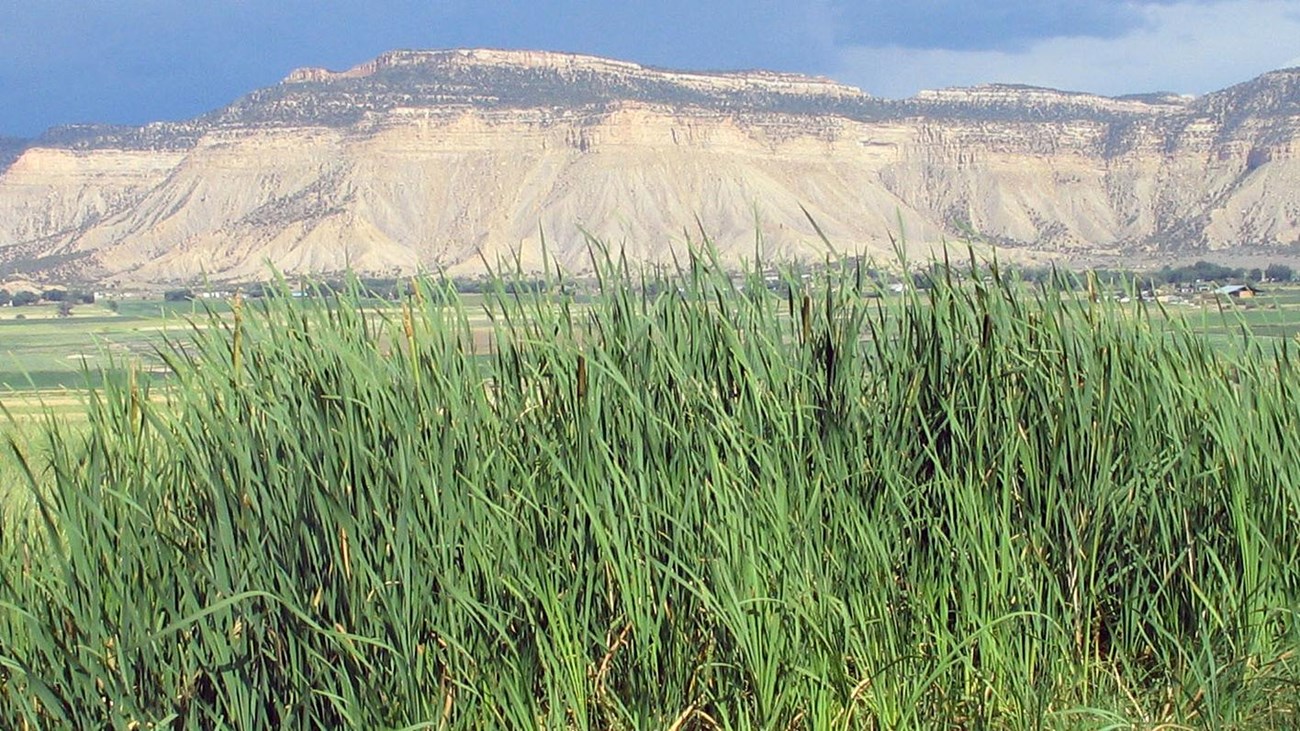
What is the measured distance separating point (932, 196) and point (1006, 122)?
1450 cm

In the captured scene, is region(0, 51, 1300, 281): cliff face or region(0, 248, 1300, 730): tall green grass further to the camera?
region(0, 51, 1300, 281): cliff face

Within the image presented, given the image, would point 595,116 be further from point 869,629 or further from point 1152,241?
point 869,629

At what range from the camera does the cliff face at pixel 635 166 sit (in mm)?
124750

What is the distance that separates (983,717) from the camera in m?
3.08

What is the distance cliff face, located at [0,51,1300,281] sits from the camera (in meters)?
125

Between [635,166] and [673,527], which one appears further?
[635,166]

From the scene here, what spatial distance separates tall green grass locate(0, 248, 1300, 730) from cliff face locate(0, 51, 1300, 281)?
362ft

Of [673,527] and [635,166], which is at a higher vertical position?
[673,527]

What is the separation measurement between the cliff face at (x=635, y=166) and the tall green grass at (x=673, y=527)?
11045 centimetres

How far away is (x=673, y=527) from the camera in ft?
10.2

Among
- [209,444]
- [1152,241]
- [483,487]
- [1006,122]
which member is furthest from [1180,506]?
[1006,122]

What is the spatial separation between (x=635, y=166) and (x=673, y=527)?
131 meters

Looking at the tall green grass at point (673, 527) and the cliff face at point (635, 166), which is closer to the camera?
the tall green grass at point (673, 527)

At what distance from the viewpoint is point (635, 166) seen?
133 metres
